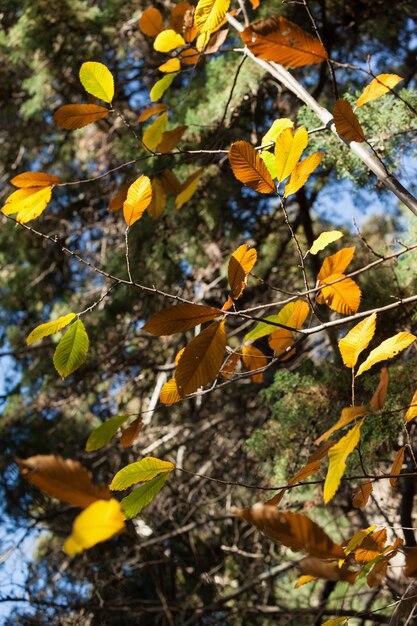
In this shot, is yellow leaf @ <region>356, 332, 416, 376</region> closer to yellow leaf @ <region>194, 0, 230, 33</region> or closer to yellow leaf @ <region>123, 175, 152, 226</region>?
yellow leaf @ <region>123, 175, 152, 226</region>

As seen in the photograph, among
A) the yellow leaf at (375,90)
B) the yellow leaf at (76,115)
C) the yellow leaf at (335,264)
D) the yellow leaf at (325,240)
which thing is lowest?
the yellow leaf at (335,264)

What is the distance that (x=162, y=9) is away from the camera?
11.9 ft

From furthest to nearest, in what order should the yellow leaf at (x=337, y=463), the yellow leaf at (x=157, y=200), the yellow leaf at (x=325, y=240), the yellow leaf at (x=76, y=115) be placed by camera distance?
the yellow leaf at (x=157, y=200) → the yellow leaf at (x=76, y=115) → the yellow leaf at (x=325, y=240) → the yellow leaf at (x=337, y=463)

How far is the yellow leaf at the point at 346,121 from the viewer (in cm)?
109

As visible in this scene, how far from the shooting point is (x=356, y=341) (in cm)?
116

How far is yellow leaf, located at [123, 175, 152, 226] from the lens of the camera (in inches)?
45.4

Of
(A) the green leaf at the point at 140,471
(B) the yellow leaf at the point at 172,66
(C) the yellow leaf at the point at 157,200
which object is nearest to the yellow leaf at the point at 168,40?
(B) the yellow leaf at the point at 172,66

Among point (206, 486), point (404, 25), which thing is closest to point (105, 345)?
point (206, 486)

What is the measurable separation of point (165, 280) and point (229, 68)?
114cm

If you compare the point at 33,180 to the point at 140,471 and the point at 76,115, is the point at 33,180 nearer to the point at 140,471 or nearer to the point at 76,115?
the point at 76,115

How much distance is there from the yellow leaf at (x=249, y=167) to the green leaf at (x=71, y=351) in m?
0.42

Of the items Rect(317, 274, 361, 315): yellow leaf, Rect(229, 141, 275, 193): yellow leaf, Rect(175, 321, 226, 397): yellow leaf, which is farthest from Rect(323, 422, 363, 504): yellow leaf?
Rect(229, 141, 275, 193): yellow leaf

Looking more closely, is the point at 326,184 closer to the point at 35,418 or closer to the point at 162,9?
the point at 162,9

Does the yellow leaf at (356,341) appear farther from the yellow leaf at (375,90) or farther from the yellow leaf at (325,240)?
the yellow leaf at (375,90)
